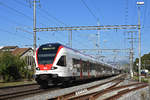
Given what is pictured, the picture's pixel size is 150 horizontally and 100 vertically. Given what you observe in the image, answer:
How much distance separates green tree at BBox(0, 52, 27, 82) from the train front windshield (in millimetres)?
15992

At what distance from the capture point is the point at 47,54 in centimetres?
1847

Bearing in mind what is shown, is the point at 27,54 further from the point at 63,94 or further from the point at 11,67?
the point at 63,94

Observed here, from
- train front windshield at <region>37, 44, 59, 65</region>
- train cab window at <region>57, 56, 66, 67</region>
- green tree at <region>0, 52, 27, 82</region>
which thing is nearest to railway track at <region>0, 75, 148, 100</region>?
train cab window at <region>57, 56, 66, 67</region>

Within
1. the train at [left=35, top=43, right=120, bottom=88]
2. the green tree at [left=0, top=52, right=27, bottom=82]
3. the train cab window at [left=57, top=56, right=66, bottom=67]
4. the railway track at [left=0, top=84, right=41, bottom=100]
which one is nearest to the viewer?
the railway track at [left=0, top=84, right=41, bottom=100]

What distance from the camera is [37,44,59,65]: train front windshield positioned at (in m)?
18.1

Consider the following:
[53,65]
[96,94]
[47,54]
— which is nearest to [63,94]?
[96,94]

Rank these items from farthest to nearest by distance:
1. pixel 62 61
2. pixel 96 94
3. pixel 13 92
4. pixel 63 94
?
pixel 62 61
pixel 13 92
pixel 63 94
pixel 96 94

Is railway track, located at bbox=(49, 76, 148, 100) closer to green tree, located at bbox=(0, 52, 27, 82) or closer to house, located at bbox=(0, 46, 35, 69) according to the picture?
house, located at bbox=(0, 46, 35, 69)

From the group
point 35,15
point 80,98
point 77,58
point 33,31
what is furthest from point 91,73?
point 80,98

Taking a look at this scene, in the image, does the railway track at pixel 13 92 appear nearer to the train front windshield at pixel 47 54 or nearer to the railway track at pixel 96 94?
the train front windshield at pixel 47 54

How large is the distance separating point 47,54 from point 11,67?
17.2m

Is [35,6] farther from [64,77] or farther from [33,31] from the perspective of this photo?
[64,77]

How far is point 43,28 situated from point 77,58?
330 inches

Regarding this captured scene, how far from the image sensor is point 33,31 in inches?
1172
